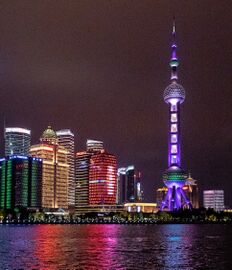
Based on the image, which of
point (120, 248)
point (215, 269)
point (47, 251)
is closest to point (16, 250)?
point (47, 251)

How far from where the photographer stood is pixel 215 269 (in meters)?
66.0

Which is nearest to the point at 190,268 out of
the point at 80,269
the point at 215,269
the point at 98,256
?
the point at 215,269

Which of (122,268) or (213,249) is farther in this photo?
(213,249)

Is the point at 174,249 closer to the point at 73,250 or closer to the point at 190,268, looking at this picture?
the point at 73,250

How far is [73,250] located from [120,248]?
9.27m

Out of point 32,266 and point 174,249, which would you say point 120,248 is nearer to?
point 174,249

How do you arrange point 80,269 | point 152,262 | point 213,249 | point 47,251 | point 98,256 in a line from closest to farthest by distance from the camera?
point 80,269 < point 152,262 < point 98,256 < point 47,251 < point 213,249

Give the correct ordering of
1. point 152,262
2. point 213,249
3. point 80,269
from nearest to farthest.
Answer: point 80,269 → point 152,262 → point 213,249

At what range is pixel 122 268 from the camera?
218 ft

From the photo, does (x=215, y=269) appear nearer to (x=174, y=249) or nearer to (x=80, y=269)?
(x=80, y=269)

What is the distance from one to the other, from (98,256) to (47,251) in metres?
11.8

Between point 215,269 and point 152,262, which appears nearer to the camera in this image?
point 215,269

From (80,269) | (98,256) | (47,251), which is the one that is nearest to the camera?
(80,269)

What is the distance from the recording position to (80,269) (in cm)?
6438
